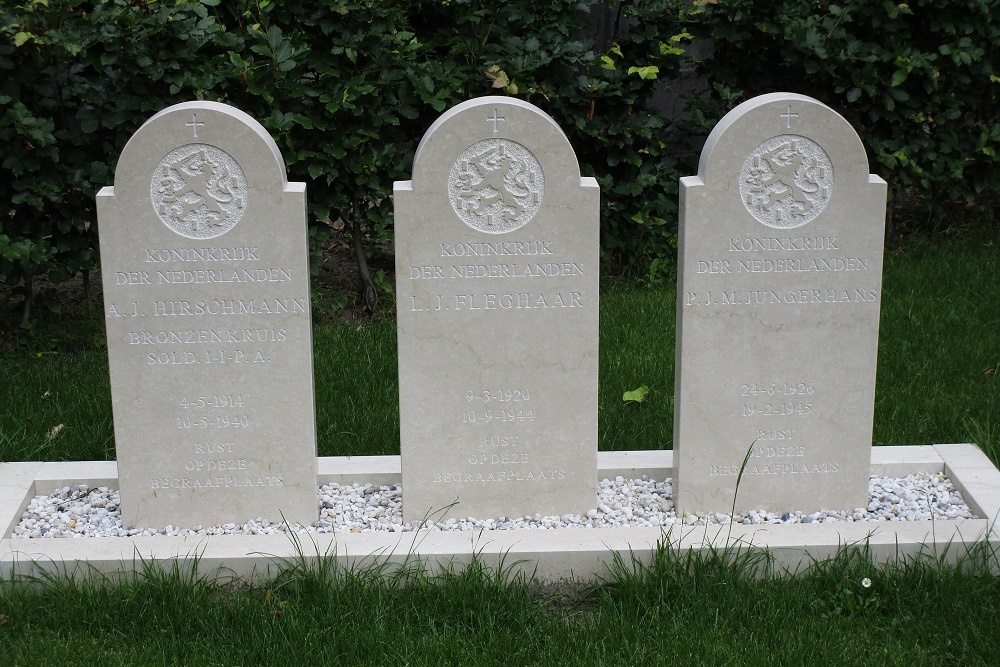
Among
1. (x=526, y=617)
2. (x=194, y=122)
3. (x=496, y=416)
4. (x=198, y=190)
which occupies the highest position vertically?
(x=194, y=122)

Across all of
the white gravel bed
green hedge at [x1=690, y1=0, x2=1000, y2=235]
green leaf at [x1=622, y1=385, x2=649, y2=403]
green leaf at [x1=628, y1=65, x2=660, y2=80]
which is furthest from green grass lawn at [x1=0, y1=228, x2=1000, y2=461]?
green leaf at [x1=628, y1=65, x2=660, y2=80]

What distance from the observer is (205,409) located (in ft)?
14.2

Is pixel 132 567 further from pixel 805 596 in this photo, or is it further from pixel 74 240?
pixel 74 240

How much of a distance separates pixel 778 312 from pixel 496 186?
1184mm

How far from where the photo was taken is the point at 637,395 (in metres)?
5.63

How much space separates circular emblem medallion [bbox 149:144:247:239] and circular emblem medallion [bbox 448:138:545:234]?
801mm

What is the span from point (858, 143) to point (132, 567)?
9.98 ft

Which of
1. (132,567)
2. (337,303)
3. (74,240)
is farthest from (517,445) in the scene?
(74,240)

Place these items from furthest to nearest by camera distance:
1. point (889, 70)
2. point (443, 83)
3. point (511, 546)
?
point (889, 70) < point (443, 83) < point (511, 546)

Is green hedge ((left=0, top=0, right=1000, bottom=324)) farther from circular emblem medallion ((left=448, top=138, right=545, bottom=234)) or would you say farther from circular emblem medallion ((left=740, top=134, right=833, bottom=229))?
circular emblem medallion ((left=740, top=134, right=833, bottom=229))

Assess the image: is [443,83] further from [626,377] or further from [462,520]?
[462,520]

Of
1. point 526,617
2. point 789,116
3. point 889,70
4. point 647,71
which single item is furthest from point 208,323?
point 889,70

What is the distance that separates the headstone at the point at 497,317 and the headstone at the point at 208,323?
0.43m

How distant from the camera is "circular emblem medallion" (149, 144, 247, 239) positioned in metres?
4.08
